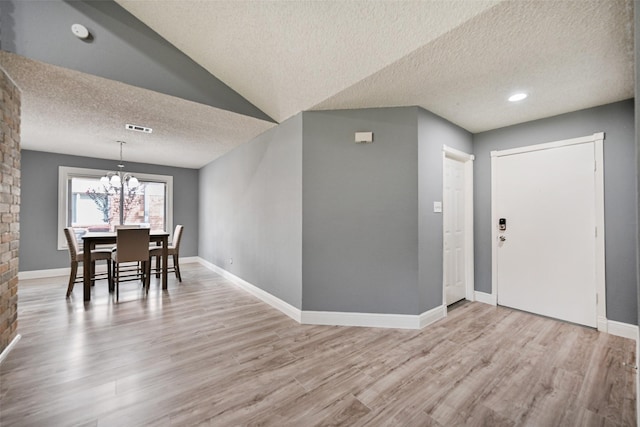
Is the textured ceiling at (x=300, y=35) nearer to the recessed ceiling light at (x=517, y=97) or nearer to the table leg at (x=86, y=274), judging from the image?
the recessed ceiling light at (x=517, y=97)

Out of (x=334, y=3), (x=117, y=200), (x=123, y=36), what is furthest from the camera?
(x=117, y=200)

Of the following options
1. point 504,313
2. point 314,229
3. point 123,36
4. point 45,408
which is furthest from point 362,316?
point 123,36

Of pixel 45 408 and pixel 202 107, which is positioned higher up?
pixel 202 107

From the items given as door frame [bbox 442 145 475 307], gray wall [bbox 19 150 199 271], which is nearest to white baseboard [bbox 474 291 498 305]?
door frame [bbox 442 145 475 307]

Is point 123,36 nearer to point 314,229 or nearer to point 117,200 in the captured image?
point 314,229

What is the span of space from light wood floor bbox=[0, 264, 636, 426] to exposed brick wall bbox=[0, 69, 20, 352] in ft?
1.08

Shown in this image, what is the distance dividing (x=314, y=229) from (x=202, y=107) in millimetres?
1837

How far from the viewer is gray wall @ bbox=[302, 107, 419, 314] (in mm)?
2783

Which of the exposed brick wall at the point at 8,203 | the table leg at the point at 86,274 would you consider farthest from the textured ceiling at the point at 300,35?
the table leg at the point at 86,274

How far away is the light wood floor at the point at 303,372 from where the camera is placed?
1.56m

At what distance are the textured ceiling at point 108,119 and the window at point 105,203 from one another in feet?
2.03

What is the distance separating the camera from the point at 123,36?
2277 millimetres

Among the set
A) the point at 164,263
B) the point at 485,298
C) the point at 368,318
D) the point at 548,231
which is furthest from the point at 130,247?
the point at 548,231

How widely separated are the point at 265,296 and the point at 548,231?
3650 millimetres
